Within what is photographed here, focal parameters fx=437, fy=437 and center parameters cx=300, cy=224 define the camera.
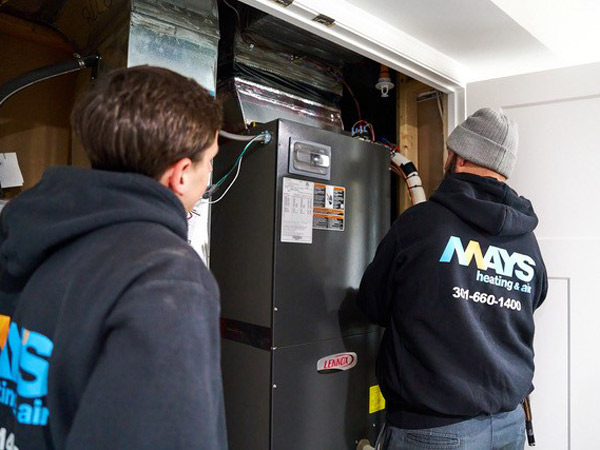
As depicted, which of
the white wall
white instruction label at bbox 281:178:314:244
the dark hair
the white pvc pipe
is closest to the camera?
the dark hair

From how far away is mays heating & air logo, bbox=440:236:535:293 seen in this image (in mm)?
1194

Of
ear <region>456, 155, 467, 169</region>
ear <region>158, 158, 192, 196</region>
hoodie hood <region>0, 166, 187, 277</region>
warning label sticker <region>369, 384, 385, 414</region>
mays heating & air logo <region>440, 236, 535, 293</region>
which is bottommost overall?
warning label sticker <region>369, 384, 385, 414</region>

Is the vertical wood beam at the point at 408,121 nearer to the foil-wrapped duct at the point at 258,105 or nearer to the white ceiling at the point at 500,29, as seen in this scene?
the white ceiling at the point at 500,29

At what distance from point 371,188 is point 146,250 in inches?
46.9

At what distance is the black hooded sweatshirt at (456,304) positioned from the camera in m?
1.16

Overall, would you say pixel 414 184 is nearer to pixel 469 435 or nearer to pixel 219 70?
pixel 219 70

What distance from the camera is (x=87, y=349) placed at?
0.58 m

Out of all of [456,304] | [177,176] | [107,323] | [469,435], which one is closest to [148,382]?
[107,323]

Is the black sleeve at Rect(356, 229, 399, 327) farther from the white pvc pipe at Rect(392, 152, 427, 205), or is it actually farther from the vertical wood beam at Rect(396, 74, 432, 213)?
the vertical wood beam at Rect(396, 74, 432, 213)

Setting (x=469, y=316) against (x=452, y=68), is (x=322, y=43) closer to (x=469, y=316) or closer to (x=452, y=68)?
(x=452, y=68)

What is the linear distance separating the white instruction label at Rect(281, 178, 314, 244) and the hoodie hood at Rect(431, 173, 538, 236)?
41cm

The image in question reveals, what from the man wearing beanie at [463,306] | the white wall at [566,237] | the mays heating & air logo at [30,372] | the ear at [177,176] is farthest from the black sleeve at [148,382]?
the white wall at [566,237]

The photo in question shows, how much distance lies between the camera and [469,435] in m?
1.17

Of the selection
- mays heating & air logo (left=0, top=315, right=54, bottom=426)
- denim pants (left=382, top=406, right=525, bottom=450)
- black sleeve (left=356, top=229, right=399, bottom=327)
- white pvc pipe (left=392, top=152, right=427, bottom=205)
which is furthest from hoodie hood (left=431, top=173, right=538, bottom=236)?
mays heating & air logo (left=0, top=315, right=54, bottom=426)
